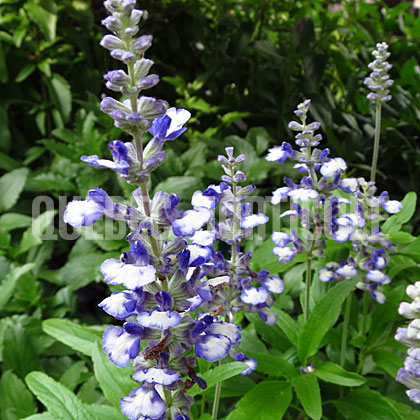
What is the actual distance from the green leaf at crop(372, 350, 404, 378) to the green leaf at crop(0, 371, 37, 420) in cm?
88

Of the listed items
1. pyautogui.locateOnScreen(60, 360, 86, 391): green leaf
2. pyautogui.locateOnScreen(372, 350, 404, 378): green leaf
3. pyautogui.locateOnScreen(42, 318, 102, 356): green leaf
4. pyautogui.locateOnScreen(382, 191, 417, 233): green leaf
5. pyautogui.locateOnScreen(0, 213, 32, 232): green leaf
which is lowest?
pyautogui.locateOnScreen(60, 360, 86, 391): green leaf

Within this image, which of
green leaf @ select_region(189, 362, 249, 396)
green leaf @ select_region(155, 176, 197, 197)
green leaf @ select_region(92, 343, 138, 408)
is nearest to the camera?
green leaf @ select_region(189, 362, 249, 396)

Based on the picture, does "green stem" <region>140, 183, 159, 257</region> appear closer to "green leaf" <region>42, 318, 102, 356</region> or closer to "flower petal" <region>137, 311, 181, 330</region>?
"flower petal" <region>137, 311, 181, 330</region>

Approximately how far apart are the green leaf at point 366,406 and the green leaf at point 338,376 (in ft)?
0.26

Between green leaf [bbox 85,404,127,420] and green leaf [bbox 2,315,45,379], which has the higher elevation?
green leaf [bbox 85,404,127,420]

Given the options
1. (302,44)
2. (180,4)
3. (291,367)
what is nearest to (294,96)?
(302,44)

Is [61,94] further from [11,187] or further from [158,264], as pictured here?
[158,264]

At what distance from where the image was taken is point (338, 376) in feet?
3.24

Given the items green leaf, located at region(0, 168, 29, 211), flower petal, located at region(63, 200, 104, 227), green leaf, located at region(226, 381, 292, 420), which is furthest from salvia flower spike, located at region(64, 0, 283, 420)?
green leaf, located at region(0, 168, 29, 211)

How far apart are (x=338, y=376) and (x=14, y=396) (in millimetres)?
860

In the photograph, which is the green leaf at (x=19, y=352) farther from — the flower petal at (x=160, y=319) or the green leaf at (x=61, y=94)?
the green leaf at (x=61, y=94)

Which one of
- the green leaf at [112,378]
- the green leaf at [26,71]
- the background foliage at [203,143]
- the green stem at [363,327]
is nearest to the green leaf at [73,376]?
the background foliage at [203,143]

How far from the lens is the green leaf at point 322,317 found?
0.96m

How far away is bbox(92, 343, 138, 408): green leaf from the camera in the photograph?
34.4 inches
